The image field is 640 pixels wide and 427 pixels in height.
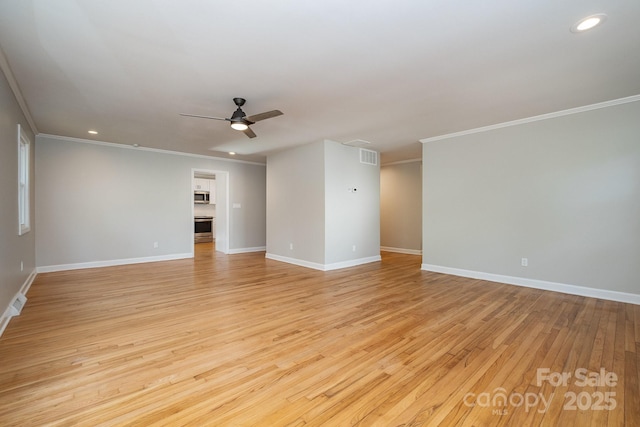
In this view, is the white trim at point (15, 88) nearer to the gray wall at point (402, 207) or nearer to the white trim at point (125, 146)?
the white trim at point (125, 146)

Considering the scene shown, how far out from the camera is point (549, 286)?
14.0 ft

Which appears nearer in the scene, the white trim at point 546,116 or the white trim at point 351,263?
the white trim at point 546,116

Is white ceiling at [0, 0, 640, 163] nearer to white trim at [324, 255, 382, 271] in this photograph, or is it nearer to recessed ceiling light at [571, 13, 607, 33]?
recessed ceiling light at [571, 13, 607, 33]

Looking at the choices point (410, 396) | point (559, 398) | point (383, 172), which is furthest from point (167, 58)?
point (383, 172)

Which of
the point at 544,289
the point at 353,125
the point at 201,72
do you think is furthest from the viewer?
the point at 353,125

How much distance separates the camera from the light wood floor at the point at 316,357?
1.69m

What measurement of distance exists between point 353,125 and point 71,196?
5665 millimetres

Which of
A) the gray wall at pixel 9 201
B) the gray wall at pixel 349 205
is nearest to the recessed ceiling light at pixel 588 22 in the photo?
the gray wall at pixel 349 205

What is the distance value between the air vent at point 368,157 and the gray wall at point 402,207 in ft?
5.49

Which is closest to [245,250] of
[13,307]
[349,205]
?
[349,205]

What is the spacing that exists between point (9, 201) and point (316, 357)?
3.81 m

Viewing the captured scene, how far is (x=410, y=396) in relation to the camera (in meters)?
1.83

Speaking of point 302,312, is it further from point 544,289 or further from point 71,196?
point 71,196

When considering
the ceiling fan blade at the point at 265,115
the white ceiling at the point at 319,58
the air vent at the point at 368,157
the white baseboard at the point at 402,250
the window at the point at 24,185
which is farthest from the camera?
the white baseboard at the point at 402,250
